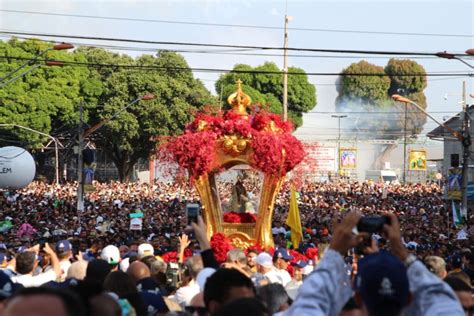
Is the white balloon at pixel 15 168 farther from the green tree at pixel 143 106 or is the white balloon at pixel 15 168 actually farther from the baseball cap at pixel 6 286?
the baseball cap at pixel 6 286

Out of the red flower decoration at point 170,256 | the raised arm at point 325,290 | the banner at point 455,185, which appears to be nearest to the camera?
the raised arm at point 325,290

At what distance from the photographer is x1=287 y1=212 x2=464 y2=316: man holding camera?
379 centimetres

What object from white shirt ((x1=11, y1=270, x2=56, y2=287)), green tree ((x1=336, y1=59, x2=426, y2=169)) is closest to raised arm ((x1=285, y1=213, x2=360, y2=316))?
white shirt ((x1=11, y1=270, x2=56, y2=287))

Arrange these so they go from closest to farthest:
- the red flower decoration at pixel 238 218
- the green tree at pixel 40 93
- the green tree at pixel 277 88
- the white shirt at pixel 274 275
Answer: the white shirt at pixel 274 275 → the red flower decoration at pixel 238 218 → the green tree at pixel 40 93 → the green tree at pixel 277 88

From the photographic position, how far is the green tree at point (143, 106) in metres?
73.6

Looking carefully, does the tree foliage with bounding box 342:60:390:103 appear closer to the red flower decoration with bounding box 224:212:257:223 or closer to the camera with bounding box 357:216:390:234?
the red flower decoration with bounding box 224:212:257:223

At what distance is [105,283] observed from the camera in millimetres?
7156

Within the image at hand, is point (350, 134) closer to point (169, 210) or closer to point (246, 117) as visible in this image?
point (169, 210)

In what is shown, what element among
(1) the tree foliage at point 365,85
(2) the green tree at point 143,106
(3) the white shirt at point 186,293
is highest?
(1) the tree foliage at point 365,85

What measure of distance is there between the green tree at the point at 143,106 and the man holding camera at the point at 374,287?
224 feet

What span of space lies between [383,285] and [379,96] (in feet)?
400

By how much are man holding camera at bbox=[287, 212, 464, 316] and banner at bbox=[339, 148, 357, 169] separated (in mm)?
89437

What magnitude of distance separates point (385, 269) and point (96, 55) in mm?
77484

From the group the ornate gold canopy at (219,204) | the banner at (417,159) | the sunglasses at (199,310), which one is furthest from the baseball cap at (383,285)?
the banner at (417,159)
